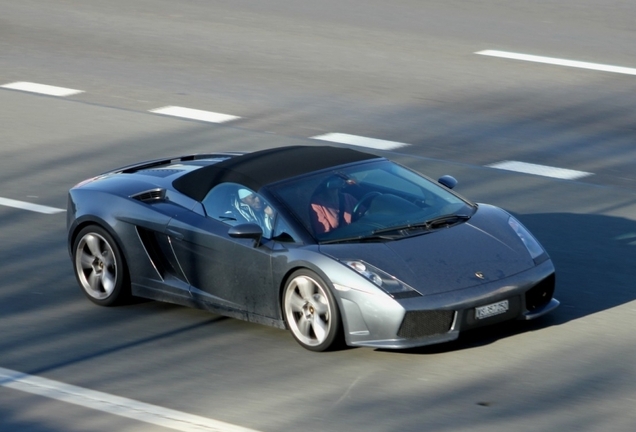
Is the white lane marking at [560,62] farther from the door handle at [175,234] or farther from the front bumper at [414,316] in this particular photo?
the front bumper at [414,316]

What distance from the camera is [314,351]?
28.2ft

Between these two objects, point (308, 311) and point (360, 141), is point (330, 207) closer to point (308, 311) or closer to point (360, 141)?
point (308, 311)

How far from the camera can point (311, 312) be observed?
857 cm

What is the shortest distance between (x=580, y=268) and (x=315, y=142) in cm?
494

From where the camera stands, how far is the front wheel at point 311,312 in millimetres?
8414

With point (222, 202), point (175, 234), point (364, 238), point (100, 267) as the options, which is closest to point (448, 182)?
point (364, 238)

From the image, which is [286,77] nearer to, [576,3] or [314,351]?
[576,3]

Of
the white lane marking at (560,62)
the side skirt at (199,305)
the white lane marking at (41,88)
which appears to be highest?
the white lane marking at (560,62)

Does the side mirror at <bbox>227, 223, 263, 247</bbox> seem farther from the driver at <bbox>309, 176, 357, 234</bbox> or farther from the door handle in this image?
the door handle

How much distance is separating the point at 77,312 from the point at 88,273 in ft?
1.26

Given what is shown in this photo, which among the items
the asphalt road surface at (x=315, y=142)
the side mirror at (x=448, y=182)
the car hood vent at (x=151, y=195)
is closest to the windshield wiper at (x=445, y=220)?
the side mirror at (x=448, y=182)

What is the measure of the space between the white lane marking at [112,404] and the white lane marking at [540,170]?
6578mm

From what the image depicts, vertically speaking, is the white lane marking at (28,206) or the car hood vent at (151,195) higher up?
the car hood vent at (151,195)

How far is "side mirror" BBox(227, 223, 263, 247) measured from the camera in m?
8.76
